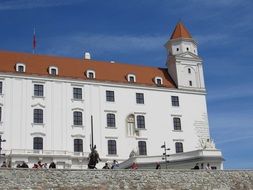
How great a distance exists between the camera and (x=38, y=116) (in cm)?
4534

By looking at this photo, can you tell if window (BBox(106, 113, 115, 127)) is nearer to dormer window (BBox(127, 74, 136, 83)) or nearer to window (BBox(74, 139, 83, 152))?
window (BBox(74, 139, 83, 152))

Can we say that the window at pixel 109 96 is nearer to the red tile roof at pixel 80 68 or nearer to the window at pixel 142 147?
the red tile roof at pixel 80 68

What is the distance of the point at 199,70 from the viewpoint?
54250 millimetres

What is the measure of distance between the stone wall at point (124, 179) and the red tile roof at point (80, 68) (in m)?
20.1

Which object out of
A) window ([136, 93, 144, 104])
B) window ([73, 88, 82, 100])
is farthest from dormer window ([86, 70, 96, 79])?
window ([136, 93, 144, 104])

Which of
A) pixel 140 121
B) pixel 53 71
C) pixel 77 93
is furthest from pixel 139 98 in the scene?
pixel 53 71

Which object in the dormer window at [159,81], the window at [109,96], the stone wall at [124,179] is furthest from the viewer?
the dormer window at [159,81]

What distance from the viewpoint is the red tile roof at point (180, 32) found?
55938mm

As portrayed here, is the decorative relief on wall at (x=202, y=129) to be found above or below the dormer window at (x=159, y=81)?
below

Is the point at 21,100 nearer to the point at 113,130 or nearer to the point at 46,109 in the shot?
the point at 46,109

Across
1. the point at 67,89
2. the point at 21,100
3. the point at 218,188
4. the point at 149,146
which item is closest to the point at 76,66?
the point at 67,89

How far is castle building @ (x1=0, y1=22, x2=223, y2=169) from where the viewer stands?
144 feet

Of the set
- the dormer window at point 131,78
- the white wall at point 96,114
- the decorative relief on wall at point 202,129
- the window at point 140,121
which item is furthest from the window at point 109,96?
the decorative relief on wall at point 202,129

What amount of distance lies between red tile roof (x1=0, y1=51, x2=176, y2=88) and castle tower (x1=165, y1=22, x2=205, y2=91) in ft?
3.81
